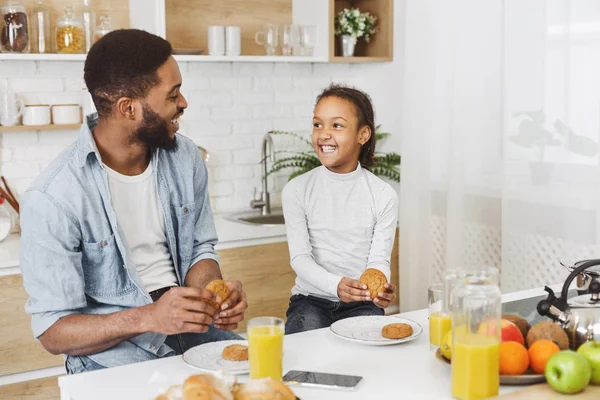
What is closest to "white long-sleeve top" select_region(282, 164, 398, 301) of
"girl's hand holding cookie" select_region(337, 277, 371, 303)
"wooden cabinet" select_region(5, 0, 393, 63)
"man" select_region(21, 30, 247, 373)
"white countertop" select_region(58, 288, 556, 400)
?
"girl's hand holding cookie" select_region(337, 277, 371, 303)

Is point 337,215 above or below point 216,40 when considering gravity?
below

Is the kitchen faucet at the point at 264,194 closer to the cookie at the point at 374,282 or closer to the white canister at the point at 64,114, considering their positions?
the white canister at the point at 64,114

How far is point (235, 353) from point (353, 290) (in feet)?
2.03

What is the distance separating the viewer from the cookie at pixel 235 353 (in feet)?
5.48

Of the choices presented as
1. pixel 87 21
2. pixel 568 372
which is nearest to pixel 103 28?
pixel 87 21

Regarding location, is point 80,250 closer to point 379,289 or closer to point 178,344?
point 178,344

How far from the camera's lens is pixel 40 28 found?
328 centimetres

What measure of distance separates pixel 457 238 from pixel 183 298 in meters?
1.93

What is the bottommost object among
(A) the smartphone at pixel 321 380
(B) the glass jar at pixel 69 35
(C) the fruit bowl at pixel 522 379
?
(A) the smartphone at pixel 321 380

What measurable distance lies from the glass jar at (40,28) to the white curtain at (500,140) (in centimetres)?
160

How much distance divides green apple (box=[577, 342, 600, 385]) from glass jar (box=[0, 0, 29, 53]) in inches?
100

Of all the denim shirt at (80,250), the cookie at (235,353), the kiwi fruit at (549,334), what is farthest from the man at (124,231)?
the kiwi fruit at (549,334)

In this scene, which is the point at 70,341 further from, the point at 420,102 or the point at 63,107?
the point at 420,102

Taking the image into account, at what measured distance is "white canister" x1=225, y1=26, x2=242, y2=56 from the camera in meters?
3.63
